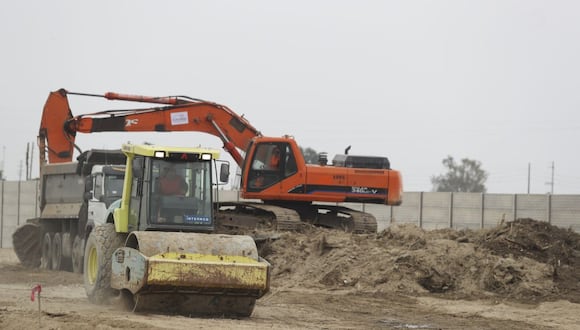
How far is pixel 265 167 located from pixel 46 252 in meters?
9.69

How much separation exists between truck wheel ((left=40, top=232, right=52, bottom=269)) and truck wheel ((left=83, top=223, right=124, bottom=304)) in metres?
14.1

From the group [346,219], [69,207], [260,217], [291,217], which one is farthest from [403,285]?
[69,207]

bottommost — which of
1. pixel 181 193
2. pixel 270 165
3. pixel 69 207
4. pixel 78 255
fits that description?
pixel 78 255

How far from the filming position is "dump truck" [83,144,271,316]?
16.3 m

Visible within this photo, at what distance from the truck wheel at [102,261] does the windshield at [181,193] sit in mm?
1006

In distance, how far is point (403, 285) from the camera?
73.5 ft

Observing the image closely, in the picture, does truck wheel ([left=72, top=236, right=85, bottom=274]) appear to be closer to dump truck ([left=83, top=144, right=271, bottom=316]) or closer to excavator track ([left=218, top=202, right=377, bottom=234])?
excavator track ([left=218, top=202, right=377, bottom=234])

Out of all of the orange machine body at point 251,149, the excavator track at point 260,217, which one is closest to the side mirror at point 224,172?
the excavator track at point 260,217

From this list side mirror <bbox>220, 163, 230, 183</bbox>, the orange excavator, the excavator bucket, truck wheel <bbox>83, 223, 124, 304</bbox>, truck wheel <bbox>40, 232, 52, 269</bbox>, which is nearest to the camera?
the excavator bucket

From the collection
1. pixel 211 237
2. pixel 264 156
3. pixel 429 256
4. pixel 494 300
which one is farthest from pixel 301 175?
pixel 211 237

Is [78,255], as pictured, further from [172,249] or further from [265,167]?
[172,249]

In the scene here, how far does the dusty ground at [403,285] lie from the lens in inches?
692

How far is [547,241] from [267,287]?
33.6ft

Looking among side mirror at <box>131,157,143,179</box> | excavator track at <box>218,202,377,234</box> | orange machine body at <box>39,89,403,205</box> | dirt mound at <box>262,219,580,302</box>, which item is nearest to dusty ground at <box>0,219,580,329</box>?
dirt mound at <box>262,219,580,302</box>
